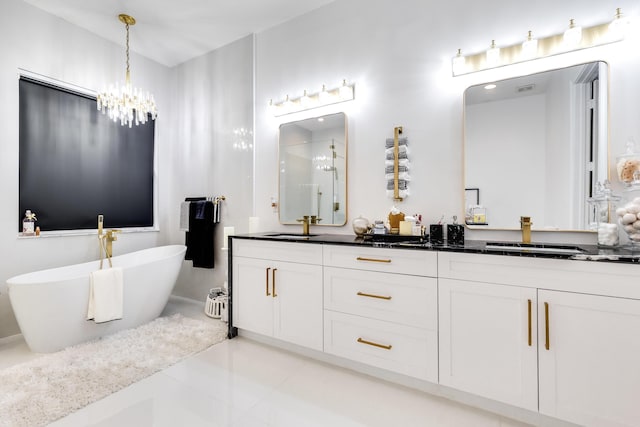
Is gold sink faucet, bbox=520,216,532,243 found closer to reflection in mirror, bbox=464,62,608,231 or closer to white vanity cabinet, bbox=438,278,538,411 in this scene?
reflection in mirror, bbox=464,62,608,231

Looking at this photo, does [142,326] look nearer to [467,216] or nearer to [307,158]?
[307,158]

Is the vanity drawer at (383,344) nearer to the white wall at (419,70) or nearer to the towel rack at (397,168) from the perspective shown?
the white wall at (419,70)

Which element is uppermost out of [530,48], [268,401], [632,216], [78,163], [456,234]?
[530,48]

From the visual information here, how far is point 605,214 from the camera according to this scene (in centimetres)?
178

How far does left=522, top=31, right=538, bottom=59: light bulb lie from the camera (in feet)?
6.29

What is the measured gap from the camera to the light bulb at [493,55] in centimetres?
203

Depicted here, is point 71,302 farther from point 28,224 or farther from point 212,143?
point 212,143

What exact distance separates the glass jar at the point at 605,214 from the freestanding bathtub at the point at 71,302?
3373 millimetres

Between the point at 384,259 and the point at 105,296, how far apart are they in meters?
2.23

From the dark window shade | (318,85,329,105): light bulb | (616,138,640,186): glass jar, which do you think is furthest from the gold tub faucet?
(616,138,640,186): glass jar

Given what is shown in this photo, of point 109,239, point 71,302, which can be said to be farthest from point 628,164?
point 109,239

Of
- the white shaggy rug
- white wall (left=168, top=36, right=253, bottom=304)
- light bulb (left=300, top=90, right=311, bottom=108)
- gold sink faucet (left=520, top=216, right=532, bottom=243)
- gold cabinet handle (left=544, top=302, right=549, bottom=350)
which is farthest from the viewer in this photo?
white wall (left=168, top=36, right=253, bottom=304)

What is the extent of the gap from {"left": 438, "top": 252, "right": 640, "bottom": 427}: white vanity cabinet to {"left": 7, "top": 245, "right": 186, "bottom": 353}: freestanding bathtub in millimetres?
2540

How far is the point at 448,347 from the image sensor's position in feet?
5.69
